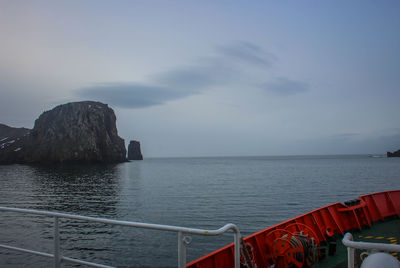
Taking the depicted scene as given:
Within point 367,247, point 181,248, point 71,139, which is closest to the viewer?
point 367,247

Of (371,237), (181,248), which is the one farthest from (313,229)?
(181,248)

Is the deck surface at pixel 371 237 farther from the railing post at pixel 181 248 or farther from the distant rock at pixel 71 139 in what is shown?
the distant rock at pixel 71 139

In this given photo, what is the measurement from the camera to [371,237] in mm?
10836

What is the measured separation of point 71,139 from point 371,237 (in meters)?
153

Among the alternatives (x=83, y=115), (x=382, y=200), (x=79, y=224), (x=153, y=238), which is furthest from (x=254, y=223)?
(x=83, y=115)

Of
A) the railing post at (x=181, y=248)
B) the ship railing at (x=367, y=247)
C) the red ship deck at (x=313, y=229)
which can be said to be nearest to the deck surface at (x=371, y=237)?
the red ship deck at (x=313, y=229)

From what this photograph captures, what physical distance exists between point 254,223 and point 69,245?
1323cm

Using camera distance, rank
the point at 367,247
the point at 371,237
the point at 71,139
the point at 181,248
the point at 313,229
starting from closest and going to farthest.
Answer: the point at 367,247, the point at 181,248, the point at 313,229, the point at 371,237, the point at 71,139

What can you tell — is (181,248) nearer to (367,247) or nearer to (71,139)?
(367,247)

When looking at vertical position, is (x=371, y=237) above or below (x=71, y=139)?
below

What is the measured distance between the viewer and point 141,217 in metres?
27.2

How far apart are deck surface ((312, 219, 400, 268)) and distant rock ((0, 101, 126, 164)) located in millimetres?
145136

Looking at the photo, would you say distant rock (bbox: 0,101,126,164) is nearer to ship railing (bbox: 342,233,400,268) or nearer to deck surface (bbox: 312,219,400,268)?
deck surface (bbox: 312,219,400,268)

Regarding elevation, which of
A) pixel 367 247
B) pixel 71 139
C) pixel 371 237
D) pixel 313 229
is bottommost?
pixel 371 237
